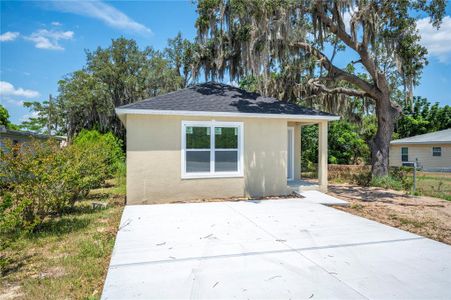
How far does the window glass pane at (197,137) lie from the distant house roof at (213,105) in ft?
1.81

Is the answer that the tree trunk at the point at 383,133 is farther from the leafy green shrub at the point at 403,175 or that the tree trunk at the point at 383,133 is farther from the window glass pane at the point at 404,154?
the window glass pane at the point at 404,154

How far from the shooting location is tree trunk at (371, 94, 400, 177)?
12875 millimetres

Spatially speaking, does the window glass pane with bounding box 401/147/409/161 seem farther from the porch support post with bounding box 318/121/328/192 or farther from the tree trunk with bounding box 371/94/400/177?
the porch support post with bounding box 318/121/328/192

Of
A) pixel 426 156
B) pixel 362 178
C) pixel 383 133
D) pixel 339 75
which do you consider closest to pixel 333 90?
pixel 339 75

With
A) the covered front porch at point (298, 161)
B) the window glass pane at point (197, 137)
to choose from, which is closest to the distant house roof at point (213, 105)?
the window glass pane at point (197, 137)

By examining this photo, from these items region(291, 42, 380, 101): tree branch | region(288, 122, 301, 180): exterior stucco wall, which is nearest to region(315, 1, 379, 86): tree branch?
region(291, 42, 380, 101): tree branch

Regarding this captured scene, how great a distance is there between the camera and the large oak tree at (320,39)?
1064 cm

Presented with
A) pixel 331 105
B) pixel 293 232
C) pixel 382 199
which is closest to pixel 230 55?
pixel 331 105

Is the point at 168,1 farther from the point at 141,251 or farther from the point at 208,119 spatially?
the point at 141,251

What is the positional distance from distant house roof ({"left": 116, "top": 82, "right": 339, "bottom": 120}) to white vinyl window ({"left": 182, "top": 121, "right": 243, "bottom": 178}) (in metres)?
0.43

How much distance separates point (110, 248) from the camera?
4520 mm

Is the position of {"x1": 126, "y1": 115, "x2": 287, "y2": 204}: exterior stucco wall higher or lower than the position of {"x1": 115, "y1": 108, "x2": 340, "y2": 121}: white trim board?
lower

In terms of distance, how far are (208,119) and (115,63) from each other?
1720 centimetres

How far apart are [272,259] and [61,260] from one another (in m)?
3.10
